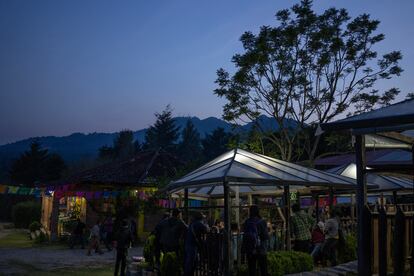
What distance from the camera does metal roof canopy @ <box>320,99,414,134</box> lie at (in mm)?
5270

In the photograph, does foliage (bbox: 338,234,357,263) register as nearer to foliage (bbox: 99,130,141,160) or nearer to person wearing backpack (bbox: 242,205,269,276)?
person wearing backpack (bbox: 242,205,269,276)

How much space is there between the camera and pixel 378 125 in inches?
214

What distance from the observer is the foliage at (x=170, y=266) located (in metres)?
9.77

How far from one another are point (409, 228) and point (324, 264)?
550 centimetres

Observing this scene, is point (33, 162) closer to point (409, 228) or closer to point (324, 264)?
point (324, 264)

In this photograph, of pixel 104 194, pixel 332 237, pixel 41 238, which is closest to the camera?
pixel 332 237

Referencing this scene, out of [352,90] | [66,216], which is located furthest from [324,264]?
[66,216]

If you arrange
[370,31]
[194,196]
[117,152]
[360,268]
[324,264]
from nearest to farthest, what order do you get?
[360,268]
[324,264]
[194,196]
[370,31]
[117,152]

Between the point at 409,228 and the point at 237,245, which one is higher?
the point at 409,228

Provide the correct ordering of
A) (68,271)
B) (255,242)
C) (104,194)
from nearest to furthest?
(255,242)
(68,271)
(104,194)

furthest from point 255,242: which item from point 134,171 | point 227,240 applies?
point 134,171

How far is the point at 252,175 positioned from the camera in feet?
30.6

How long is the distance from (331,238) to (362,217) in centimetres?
510

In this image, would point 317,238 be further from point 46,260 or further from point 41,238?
point 41,238
